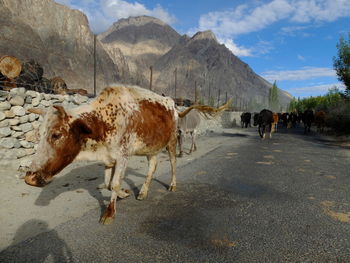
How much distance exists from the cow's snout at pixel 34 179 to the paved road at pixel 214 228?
0.72m

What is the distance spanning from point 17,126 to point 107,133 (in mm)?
4817

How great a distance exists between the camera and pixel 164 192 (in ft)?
18.0

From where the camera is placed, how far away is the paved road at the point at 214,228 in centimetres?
309

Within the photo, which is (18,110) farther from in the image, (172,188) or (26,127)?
(172,188)

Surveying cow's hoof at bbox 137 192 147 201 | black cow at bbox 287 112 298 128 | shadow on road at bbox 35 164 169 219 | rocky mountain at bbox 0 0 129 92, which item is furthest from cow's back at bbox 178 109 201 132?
rocky mountain at bbox 0 0 129 92

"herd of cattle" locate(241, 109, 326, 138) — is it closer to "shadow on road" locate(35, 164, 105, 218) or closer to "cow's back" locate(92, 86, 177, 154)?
"shadow on road" locate(35, 164, 105, 218)

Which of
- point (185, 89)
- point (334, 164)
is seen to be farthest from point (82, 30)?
point (334, 164)

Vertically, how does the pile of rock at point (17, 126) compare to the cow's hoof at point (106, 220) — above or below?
above

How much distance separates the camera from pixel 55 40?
75.1m

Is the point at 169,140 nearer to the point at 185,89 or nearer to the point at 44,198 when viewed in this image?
the point at 44,198

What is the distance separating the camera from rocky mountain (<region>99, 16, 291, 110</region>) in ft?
420

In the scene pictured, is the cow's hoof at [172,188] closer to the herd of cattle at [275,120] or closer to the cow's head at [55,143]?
the cow's head at [55,143]

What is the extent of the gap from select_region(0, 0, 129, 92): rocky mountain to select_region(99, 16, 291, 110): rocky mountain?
25995 millimetres

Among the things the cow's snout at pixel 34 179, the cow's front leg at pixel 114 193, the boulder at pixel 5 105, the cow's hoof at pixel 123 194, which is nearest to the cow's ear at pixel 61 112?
the cow's snout at pixel 34 179
